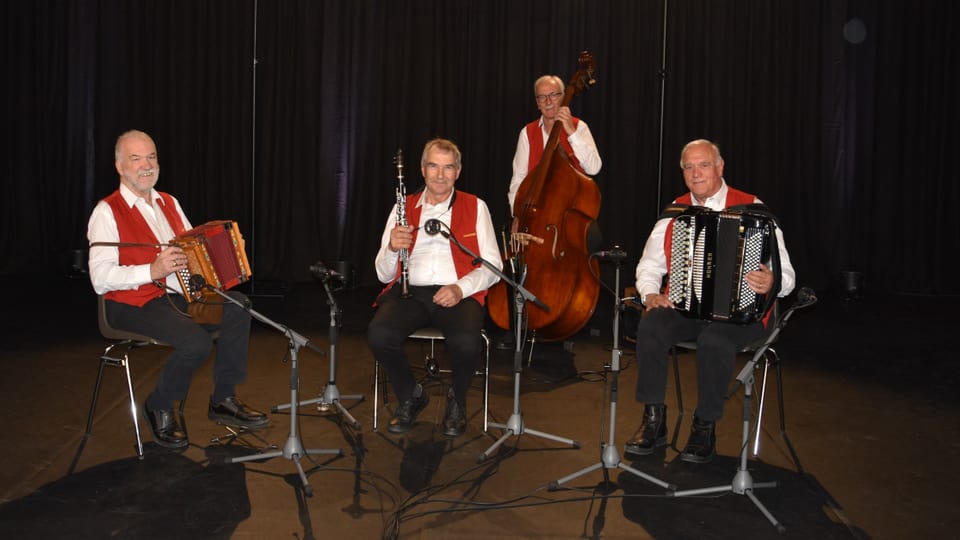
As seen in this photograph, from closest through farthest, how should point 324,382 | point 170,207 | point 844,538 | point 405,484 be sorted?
point 844,538, point 405,484, point 170,207, point 324,382

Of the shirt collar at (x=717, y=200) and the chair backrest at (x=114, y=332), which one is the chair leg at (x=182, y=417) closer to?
the chair backrest at (x=114, y=332)

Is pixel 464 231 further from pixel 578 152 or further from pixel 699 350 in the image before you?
pixel 578 152

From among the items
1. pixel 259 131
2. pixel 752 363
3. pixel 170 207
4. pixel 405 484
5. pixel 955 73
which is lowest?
pixel 405 484

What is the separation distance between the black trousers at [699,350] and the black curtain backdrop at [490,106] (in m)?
4.38

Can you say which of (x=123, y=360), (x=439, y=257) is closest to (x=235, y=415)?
(x=123, y=360)

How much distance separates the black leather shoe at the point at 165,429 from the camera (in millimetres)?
3879

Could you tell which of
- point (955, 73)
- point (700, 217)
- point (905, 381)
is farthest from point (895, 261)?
point (700, 217)

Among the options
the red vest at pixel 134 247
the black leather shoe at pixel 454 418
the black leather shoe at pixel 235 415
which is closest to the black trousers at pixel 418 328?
the black leather shoe at pixel 454 418

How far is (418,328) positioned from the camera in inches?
165

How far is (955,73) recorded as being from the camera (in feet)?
27.1

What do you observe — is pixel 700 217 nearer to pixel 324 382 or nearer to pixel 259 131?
pixel 324 382

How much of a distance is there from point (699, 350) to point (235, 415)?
209 centimetres

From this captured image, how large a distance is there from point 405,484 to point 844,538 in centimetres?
158

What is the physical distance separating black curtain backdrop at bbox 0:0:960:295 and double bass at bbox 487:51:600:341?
3.28 meters
